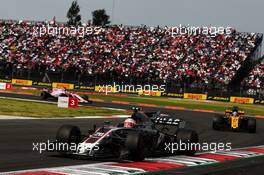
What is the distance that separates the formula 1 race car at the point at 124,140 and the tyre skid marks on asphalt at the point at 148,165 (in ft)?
1.12

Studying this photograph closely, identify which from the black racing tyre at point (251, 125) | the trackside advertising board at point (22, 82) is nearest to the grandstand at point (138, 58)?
the trackside advertising board at point (22, 82)

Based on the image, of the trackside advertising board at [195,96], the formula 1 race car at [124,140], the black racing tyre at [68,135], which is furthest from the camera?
the trackside advertising board at [195,96]

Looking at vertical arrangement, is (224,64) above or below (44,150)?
above

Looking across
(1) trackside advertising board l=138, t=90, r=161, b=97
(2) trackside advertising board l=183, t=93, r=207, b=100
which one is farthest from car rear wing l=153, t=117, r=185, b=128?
(1) trackside advertising board l=138, t=90, r=161, b=97

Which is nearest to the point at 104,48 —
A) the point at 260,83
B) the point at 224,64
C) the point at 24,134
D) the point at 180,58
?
the point at 180,58

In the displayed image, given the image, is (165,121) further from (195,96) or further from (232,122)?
(195,96)

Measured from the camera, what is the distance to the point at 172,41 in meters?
59.0

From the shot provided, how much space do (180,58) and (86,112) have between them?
92.5 ft

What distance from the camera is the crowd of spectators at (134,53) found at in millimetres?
53906

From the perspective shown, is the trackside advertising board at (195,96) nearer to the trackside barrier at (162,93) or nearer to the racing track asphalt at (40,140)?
the trackside barrier at (162,93)

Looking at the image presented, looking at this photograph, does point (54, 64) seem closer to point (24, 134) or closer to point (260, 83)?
point (260, 83)

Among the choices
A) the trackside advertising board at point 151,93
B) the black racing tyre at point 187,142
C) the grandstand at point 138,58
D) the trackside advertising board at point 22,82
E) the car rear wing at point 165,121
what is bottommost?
the black racing tyre at point 187,142

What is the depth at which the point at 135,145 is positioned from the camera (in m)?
11.4

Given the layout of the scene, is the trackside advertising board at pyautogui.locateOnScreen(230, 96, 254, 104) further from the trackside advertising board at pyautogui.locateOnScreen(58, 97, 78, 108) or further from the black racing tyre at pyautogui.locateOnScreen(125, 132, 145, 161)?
the black racing tyre at pyautogui.locateOnScreen(125, 132, 145, 161)
